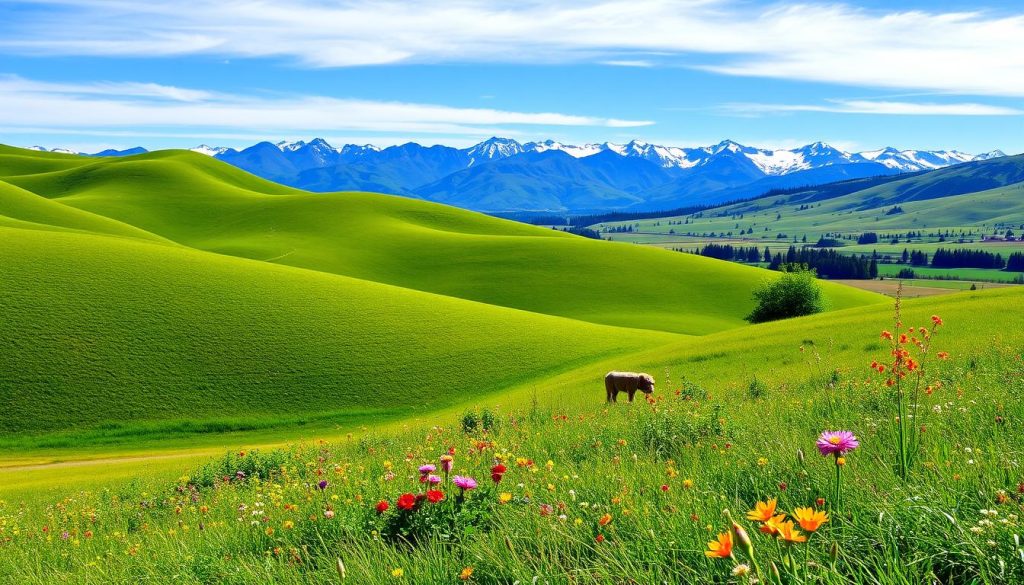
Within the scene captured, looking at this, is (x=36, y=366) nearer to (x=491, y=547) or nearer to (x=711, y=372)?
(x=711, y=372)

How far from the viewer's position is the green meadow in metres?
5.06

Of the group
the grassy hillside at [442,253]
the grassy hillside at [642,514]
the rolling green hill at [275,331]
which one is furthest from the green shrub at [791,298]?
the grassy hillside at [642,514]

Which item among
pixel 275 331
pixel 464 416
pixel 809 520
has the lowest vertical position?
pixel 275 331

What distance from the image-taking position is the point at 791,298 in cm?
8069

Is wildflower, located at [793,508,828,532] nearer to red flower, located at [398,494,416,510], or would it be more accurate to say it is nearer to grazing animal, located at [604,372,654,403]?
red flower, located at [398,494,416,510]

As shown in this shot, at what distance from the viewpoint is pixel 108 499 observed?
696 inches

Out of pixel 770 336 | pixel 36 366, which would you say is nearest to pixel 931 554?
pixel 770 336

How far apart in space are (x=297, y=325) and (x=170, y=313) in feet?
38.4

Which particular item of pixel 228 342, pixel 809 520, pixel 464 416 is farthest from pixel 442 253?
pixel 809 520

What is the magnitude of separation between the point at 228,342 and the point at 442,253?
77.1 m

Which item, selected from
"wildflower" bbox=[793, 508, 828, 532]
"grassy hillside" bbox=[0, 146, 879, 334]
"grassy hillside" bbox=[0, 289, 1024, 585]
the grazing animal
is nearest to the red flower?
"grassy hillside" bbox=[0, 289, 1024, 585]

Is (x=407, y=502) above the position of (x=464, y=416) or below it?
above

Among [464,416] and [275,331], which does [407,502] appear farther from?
[275,331]

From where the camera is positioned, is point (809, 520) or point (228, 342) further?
point (228, 342)
